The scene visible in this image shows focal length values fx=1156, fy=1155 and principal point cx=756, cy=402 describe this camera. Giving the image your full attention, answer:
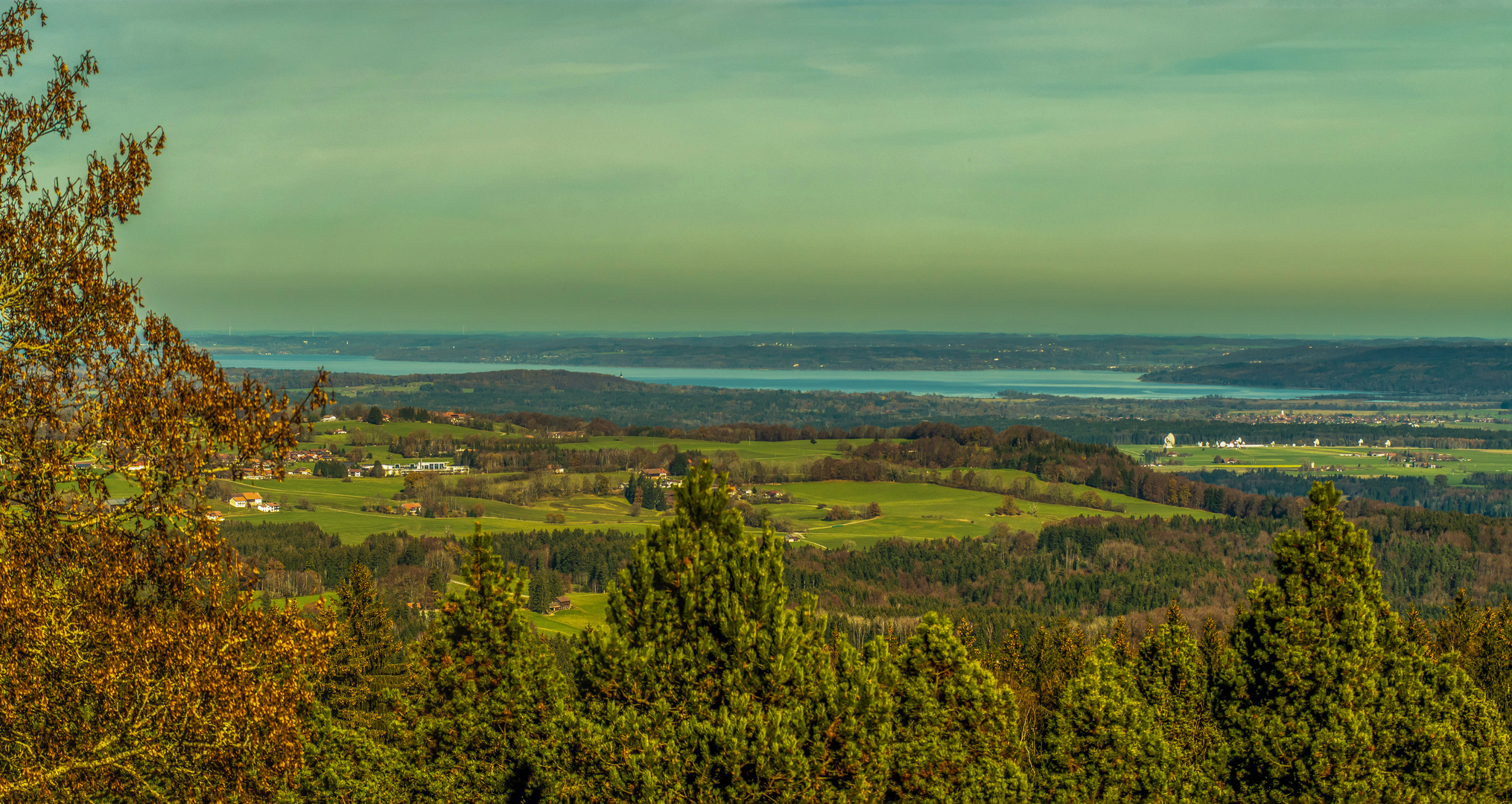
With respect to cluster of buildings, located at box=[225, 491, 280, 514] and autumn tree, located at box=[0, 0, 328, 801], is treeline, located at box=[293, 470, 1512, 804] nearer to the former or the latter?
autumn tree, located at box=[0, 0, 328, 801]

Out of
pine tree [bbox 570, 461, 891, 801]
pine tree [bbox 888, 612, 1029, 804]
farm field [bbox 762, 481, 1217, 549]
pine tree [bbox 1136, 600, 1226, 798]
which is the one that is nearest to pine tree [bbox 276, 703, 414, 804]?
pine tree [bbox 570, 461, 891, 801]

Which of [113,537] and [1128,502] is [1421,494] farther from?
[113,537]

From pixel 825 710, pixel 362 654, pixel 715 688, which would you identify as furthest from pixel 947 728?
pixel 362 654

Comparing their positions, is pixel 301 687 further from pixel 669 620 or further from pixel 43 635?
pixel 669 620

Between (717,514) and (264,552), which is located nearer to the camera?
(717,514)

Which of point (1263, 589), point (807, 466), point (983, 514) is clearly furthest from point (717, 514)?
point (807, 466)

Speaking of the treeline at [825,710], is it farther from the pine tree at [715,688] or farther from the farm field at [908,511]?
the farm field at [908,511]
